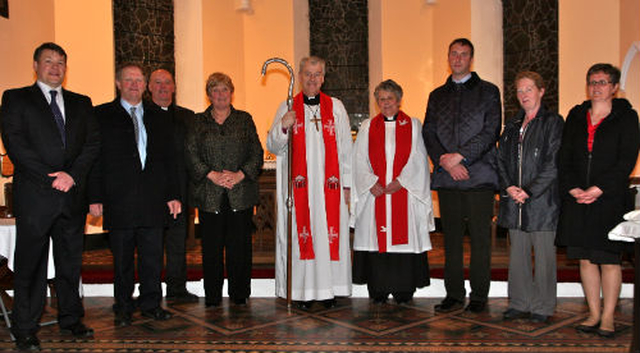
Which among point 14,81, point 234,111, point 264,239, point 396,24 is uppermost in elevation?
point 396,24

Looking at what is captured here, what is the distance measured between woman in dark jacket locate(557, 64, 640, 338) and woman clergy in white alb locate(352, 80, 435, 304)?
1178 millimetres

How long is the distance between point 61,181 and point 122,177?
583 mm

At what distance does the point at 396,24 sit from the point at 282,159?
17.7 ft

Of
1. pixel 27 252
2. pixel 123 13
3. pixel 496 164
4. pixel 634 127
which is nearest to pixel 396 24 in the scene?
pixel 123 13

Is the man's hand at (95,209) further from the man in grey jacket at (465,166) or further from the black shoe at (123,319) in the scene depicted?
the man in grey jacket at (465,166)

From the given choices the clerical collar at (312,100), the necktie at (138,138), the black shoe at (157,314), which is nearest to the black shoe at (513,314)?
the clerical collar at (312,100)

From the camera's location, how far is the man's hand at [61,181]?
4.02m

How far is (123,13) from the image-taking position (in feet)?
29.0

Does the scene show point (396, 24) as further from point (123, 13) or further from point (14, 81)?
point (14, 81)

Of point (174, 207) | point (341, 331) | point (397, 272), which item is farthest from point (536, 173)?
point (174, 207)

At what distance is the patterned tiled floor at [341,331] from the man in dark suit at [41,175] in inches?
16.5

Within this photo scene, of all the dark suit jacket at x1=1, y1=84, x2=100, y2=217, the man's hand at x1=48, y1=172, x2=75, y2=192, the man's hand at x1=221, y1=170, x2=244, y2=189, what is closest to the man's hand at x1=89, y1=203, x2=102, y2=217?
the dark suit jacket at x1=1, y1=84, x2=100, y2=217

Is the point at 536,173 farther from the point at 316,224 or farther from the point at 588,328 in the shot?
the point at 316,224

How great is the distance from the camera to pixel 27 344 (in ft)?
13.2
